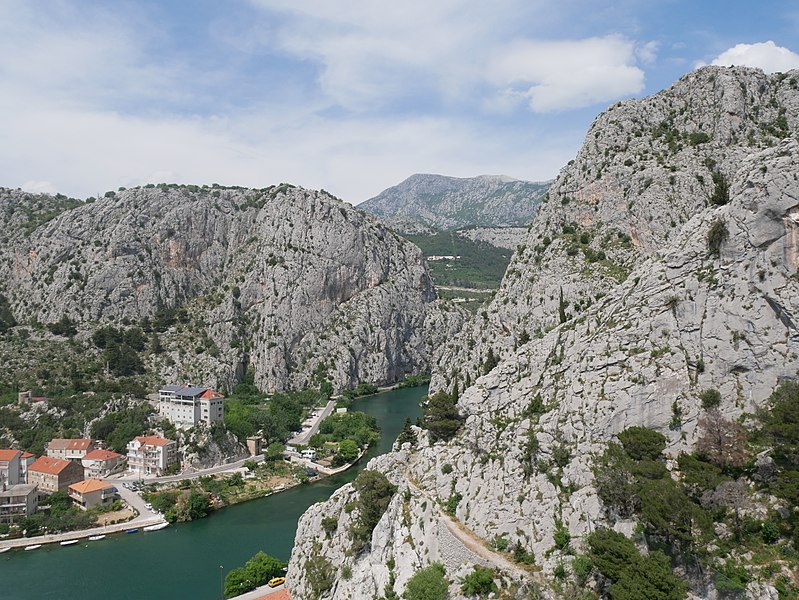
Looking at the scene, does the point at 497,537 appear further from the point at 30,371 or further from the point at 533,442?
the point at 30,371

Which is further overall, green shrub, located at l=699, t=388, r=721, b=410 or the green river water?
the green river water

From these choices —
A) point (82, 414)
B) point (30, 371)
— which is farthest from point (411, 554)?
point (30, 371)

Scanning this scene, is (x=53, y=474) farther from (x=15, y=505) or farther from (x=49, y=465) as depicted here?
(x=15, y=505)

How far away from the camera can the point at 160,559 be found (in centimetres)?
4734

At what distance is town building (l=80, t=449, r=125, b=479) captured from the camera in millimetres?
64500

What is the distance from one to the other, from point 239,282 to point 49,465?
67.9 meters

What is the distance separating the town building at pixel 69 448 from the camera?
6625 cm

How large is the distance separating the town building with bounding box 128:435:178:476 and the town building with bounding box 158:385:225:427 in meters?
6.66

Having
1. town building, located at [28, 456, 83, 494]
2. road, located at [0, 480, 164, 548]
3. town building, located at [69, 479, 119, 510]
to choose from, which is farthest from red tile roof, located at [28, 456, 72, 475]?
road, located at [0, 480, 164, 548]

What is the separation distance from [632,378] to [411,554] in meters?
14.3

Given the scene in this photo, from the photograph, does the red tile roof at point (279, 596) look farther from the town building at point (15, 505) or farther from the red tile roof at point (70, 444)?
the red tile roof at point (70, 444)

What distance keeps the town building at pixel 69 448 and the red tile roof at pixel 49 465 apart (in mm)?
3507

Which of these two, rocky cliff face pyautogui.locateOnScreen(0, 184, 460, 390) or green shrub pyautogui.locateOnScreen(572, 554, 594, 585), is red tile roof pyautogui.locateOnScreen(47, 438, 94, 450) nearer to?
rocky cliff face pyautogui.locateOnScreen(0, 184, 460, 390)

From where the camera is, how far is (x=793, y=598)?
21484mm
